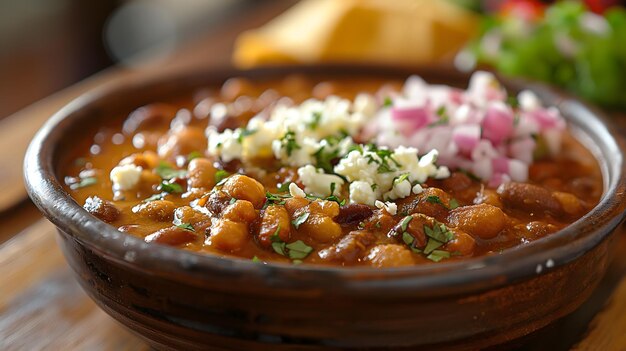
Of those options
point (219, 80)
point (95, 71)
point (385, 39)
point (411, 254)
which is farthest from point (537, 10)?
point (95, 71)

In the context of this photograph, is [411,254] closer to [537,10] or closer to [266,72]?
[266,72]

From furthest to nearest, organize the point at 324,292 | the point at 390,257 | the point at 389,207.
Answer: the point at 389,207 → the point at 390,257 → the point at 324,292

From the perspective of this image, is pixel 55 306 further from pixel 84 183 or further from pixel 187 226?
pixel 187 226

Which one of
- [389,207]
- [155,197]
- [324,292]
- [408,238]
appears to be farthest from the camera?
[155,197]

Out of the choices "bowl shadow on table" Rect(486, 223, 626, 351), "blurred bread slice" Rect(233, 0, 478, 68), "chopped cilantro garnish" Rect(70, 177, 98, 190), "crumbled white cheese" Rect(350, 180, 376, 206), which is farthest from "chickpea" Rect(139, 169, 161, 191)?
"blurred bread slice" Rect(233, 0, 478, 68)

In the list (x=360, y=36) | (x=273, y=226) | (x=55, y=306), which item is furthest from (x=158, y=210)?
(x=360, y=36)

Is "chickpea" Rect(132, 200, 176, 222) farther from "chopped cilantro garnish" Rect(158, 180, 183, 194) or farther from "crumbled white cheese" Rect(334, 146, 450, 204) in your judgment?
"crumbled white cheese" Rect(334, 146, 450, 204)
